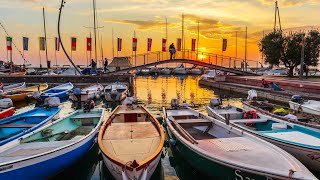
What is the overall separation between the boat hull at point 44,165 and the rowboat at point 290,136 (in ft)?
22.4

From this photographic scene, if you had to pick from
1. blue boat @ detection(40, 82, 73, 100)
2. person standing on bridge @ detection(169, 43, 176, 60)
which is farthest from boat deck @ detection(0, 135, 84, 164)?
person standing on bridge @ detection(169, 43, 176, 60)

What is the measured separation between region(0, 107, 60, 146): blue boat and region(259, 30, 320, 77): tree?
114 ft

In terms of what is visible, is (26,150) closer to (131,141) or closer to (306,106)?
(131,141)

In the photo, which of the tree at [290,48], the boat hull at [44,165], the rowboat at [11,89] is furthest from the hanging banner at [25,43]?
the boat hull at [44,165]

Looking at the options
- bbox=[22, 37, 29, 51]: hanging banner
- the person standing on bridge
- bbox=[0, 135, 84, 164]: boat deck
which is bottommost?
bbox=[0, 135, 84, 164]: boat deck

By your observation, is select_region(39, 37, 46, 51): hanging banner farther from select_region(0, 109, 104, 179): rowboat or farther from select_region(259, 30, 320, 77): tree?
select_region(0, 109, 104, 179): rowboat

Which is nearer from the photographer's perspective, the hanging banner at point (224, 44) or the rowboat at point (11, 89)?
the rowboat at point (11, 89)

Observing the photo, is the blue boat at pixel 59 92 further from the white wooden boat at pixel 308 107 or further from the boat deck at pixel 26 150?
the white wooden boat at pixel 308 107

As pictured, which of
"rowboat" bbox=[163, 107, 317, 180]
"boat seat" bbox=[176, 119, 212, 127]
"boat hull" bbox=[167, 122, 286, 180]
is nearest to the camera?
"rowboat" bbox=[163, 107, 317, 180]

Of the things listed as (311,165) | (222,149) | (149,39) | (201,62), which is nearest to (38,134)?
(222,149)

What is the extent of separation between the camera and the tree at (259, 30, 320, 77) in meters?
40.5

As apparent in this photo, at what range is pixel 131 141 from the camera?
9828mm

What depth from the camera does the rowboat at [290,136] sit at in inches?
369

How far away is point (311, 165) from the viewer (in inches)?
370
